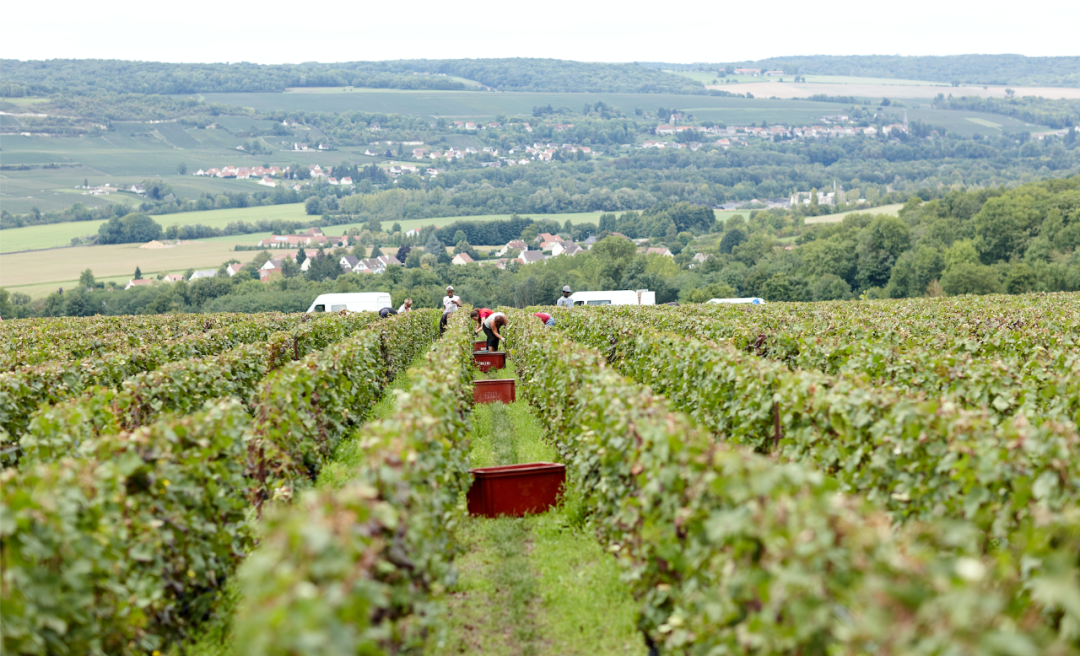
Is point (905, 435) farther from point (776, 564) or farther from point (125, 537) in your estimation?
point (125, 537)

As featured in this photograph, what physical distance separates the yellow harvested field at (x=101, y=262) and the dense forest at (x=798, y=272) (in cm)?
1122

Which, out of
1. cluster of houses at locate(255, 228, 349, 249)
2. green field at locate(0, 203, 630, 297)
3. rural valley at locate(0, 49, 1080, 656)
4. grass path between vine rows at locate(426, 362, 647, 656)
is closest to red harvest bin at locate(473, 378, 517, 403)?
rural valley at locate(0, 49, 1080, 656)

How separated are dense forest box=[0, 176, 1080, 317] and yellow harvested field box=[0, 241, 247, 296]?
36.8ft

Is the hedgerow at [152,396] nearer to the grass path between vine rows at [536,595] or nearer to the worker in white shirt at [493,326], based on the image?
the grass path between vine rows at [536,595]

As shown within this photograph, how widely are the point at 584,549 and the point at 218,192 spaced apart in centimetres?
20169

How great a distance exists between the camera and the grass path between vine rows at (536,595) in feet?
19.9

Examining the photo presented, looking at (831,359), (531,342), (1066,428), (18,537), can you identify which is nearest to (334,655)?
(18,537)

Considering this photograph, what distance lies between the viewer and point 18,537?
4.30 meters

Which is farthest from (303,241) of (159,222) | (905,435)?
(905,435)

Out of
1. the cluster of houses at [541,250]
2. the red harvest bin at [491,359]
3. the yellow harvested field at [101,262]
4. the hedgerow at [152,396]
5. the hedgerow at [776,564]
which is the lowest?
the cluster of houses at [541,250]

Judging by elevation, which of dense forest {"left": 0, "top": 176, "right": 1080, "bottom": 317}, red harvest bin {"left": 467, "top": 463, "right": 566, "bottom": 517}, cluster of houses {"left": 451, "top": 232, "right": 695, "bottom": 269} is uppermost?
red harvest bin {"left": 467, "top": 463, "right": 566, "bottom": 517}

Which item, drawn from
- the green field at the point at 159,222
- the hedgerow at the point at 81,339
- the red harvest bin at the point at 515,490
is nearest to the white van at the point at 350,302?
the hedgerow at the point at 81,339

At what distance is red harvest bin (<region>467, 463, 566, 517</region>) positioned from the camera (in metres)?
8.61

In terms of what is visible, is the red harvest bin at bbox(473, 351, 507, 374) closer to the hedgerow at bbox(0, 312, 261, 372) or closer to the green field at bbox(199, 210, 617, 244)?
the hedgerow at bbox(0, 312, 261, 372)
